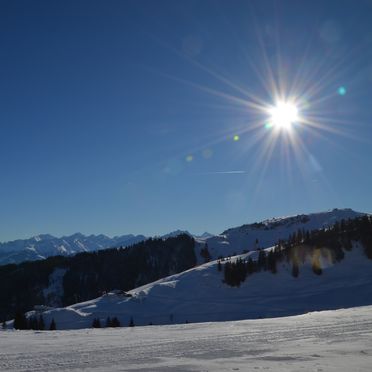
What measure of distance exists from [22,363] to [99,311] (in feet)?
316

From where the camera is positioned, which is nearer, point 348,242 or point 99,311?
point 99,311

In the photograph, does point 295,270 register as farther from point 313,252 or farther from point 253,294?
point 253,294

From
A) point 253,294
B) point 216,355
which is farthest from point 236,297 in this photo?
point 216,355

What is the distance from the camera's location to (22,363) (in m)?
12.7

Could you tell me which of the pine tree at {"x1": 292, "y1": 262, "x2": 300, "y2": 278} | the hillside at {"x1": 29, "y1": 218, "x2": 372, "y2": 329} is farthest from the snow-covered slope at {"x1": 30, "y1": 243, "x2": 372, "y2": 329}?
the pine tree at {"x1": 292, "y1": 262, "x2": 300, "y2": 278}

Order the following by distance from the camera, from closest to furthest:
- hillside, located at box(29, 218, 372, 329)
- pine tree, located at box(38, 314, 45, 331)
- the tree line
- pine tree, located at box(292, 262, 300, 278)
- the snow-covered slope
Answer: pine tree, located at box(38, 314, 45, 331), the snow-covered slope, hillside, located at box(29, 218, 372, 329), pine tree, located at box(292, 262, 300, 278), the tree line

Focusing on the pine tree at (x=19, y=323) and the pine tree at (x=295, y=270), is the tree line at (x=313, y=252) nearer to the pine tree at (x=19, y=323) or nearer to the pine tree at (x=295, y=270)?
the pine tree at (x=295, y=270)

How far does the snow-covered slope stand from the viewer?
318 ft

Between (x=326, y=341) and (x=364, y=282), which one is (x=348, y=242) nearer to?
(x=364, y=282)

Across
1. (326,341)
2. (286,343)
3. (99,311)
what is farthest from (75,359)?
(99,311)

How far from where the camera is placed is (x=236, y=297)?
110 m

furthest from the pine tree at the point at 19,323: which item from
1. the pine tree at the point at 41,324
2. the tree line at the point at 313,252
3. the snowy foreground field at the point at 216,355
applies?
the snowy foreground field at the point at 216,355

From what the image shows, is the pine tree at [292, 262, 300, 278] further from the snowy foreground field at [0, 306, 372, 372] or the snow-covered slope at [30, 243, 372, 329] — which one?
the snowy foreground field at [0, 306, 372, 372]

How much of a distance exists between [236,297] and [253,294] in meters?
4.38
